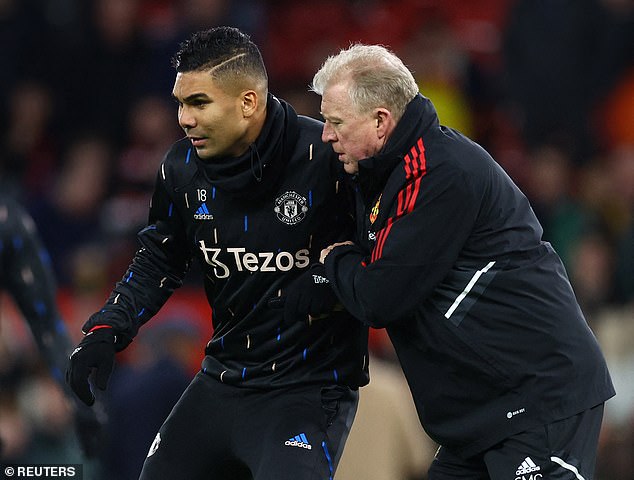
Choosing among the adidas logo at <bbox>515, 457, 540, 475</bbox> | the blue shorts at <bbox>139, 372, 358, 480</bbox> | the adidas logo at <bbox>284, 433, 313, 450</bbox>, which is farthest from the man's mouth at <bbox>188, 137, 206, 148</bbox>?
the adidas logo at <bbox>515, 457, 540, 475</bbox>

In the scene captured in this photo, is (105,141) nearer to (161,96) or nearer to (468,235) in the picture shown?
(161,96)

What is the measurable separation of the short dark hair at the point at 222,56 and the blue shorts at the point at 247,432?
1.18 meters

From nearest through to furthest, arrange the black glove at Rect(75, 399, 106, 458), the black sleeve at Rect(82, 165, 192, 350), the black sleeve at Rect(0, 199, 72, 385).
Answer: the black sleeve at Rect(82, 165, 192, 350)
the black glove at Rect(75, 399, 106, 458)
the black sleeve at Rect(0, 199, 72, 385)

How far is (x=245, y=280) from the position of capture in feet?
15.8

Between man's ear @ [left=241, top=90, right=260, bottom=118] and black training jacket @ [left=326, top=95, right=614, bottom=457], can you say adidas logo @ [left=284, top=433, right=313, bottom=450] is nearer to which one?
black training jacket @ [left=326, top=95, right=614, bottom=457]

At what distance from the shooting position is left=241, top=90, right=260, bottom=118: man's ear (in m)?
4.72

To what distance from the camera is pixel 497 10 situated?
35.0ft

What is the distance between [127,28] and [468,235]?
6.32 m

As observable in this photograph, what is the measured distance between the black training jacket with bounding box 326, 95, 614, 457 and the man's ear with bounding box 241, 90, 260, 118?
1.76 feet

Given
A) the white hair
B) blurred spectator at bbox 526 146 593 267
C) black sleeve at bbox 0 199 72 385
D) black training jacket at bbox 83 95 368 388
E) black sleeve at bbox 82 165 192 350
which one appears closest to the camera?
the white hair

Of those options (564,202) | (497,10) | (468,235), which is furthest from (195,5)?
(468,235)

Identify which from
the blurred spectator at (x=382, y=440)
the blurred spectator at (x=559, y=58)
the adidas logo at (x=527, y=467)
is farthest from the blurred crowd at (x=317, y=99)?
the adidas logo at (x=527, y=467)

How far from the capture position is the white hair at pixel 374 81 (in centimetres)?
441

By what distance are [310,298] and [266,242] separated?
33cm
